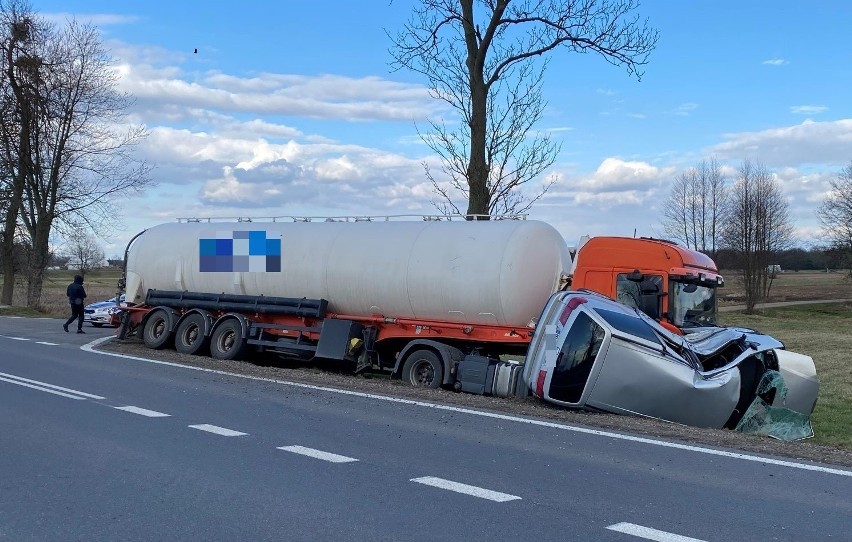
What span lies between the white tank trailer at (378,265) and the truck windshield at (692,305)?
6.48 ft

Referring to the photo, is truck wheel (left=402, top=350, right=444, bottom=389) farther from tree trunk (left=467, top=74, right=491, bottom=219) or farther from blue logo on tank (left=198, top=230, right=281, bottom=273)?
tree trunk (left=467, top=74, right=491, bottom=219)

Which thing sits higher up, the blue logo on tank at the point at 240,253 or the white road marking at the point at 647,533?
the blue logo on tank at the point at 240,253

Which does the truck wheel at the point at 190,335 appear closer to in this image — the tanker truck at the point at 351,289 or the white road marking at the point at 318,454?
the tanker truck at the point at 351,289

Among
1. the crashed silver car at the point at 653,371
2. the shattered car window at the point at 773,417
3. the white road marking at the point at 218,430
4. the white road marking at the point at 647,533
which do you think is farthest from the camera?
the shattered car window at the point at 773,417

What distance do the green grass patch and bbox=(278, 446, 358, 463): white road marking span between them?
22.3 feet

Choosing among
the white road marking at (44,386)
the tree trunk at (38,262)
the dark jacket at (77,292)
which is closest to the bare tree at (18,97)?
the tree trunk at (38,262)

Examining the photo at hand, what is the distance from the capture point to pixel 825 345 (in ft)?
98.6

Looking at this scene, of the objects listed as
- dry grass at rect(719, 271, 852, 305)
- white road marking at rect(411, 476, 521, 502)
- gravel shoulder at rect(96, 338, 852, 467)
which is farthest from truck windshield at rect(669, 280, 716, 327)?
dry grass at rect(719, 271, 852, 305)

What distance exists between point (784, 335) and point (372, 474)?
99.9 ft

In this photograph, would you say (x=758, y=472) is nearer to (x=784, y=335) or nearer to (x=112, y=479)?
(x=112, y=479)

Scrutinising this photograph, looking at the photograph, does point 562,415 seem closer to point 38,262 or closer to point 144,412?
point 144,412

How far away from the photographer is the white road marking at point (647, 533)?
5.80m

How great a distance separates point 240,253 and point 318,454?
1078 centimetres

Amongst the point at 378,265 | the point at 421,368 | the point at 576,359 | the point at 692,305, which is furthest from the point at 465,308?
the point at 692,305
